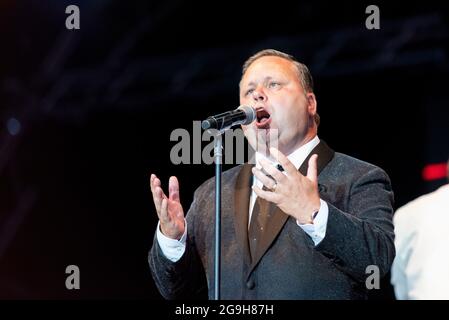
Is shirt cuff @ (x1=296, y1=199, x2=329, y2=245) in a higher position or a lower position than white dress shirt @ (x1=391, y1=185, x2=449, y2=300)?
lower

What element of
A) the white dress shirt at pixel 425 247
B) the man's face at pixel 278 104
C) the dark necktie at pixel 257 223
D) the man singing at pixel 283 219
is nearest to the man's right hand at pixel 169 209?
the man singing at pixel 283 219

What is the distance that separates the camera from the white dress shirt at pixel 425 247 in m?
3.45

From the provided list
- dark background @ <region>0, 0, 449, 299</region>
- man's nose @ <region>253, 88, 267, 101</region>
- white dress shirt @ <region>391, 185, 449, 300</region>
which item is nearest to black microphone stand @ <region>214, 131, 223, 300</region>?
man's nose @ <region>253, 88, 267, 101</region>

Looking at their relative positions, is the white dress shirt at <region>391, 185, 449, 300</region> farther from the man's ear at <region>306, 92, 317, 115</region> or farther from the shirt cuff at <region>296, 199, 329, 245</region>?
the shirt cuff at <region>296, 199, 329, 245</region>

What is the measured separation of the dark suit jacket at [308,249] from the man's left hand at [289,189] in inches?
3.2

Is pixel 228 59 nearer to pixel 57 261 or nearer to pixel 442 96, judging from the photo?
pixel 442 96

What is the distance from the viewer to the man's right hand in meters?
2.47

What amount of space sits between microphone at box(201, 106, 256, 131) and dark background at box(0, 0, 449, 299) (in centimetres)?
279

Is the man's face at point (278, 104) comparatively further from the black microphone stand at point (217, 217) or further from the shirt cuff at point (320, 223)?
the shirt cuff at point (320, 223)

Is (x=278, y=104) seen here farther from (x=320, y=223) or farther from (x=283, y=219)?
(x=320, y=223)

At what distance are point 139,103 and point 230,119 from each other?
3.56m

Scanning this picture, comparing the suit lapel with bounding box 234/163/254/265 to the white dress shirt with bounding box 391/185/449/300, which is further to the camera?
the white dress shirt with bounding box 391/185/449/300

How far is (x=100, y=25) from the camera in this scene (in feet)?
18.5
